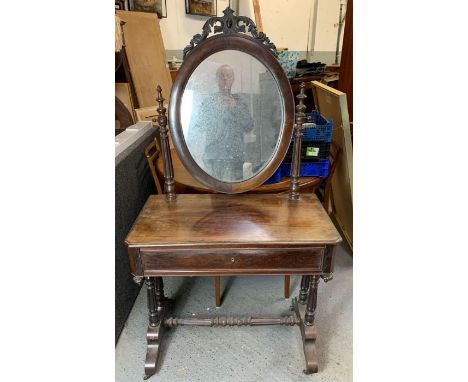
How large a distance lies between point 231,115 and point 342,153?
3.05ft

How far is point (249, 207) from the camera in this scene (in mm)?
1388

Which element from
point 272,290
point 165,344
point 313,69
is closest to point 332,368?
point 272,290

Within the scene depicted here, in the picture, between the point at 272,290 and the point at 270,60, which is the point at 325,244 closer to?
the point at 270,60

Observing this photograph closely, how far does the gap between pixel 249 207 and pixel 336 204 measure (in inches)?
46.4

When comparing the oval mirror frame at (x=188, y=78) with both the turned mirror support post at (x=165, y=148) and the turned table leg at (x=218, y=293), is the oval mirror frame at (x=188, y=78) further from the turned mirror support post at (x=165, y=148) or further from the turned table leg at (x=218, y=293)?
the turned table leg at (x=218, y=293)

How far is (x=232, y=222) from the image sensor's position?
1.27 meters

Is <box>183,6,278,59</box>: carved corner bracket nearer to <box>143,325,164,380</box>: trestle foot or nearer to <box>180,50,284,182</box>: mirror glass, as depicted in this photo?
<box>180,50,284,182</box>: mirror glass

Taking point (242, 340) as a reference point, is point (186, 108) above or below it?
above

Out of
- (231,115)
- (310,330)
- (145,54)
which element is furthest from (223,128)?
(145,54)

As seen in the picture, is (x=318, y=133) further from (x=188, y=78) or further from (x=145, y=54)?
(x=145, y=54)

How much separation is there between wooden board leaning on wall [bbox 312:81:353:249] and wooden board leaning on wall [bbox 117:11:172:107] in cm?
125

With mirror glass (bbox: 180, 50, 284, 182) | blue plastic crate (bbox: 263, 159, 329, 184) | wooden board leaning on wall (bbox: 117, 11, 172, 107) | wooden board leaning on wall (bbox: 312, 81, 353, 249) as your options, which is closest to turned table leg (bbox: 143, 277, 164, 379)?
mirror glass (bbox: 180, 50, 284, 182)

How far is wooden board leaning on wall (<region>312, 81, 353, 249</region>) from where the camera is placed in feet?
6.12

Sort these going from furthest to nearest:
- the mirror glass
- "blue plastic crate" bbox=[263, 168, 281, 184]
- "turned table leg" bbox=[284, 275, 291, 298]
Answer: "turned table leg" bbox=[284, 275, 291, 298] < "blue plastic crate" bbox=[263, 168, 281, 184] < the mirror glass
